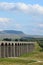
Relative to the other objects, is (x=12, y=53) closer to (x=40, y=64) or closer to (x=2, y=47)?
(x=2, y=47)

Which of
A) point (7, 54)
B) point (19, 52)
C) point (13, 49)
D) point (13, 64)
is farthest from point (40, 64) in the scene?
point (19, 52)

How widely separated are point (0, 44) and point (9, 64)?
19.6 metres

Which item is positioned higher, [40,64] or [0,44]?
[0,44]

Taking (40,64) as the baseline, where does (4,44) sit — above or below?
above

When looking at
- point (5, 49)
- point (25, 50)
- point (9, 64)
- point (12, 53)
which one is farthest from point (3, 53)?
point (25, 50)

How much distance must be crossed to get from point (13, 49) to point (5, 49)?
10667 mm

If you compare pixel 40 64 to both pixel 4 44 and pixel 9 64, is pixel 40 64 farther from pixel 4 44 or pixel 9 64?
pixel 4 44

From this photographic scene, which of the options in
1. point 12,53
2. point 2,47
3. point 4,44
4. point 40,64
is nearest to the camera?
point 40,64

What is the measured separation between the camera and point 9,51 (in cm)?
8006

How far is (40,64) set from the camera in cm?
5247

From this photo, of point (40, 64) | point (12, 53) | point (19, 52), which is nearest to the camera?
point (40, 64)

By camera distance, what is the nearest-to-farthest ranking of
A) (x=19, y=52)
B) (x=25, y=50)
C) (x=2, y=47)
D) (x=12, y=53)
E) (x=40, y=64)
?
(x=40, y=64) < (x=2, y=47) < (x=12, y=53) < (x=19, y=52) < (x=25, y=50)

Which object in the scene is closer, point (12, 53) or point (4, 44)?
point (4, 44)

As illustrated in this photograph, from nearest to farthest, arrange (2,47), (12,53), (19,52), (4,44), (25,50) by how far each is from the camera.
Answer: (2,47), (4,44), (12,53), (19,52), (25,50)
